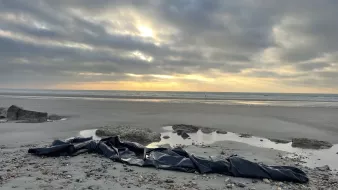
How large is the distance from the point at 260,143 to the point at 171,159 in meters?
5.13

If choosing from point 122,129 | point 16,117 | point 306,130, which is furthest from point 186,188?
point 16,117

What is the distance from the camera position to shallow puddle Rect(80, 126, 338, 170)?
7.85 m

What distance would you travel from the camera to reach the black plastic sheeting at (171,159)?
5945mm

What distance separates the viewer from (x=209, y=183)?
219 inches

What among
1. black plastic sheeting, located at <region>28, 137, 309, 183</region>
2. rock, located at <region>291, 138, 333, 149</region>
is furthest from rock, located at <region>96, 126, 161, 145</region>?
rock, located at <region>291, 138, 333, 149</region>

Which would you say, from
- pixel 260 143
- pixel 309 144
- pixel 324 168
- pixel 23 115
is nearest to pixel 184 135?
pixel 260 143

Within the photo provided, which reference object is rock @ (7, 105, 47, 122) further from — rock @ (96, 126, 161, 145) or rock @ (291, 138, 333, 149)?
rock @ (291, 138, 333, 149)

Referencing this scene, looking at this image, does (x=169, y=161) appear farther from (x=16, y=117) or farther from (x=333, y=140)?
(x=16, y=117)

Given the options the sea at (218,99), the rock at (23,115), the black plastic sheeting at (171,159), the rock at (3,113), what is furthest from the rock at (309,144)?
the sea at (218,99)

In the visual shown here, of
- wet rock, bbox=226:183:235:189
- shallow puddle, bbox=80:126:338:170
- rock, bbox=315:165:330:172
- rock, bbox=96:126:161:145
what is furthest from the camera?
rock, bbox=96:126:161:145

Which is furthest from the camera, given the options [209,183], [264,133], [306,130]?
[306,130]

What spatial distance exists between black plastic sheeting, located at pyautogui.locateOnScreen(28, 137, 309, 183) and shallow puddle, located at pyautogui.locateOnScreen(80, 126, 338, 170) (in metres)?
1.95

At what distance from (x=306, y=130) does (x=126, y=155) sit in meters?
10.7

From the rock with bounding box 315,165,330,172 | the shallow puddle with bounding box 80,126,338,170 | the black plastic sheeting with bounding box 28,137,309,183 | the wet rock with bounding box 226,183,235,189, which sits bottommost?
the shallow puddle with bounding box 80,126,338,170
